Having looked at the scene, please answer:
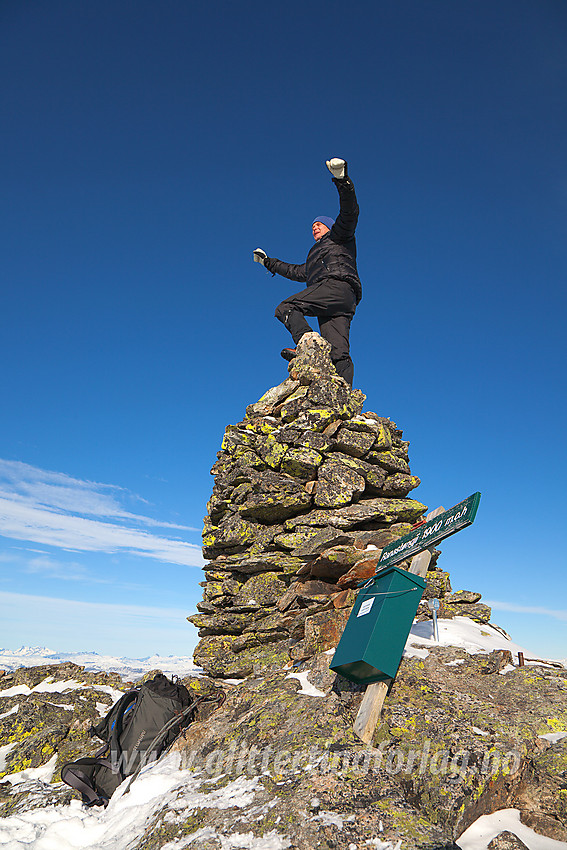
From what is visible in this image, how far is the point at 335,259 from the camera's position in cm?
1442

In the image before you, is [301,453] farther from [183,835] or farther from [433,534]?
[183,835]

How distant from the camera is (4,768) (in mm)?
8141

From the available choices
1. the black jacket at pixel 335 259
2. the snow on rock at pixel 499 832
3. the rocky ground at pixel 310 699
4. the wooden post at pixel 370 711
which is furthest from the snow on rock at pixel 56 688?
the black jacket at pixel 335 259

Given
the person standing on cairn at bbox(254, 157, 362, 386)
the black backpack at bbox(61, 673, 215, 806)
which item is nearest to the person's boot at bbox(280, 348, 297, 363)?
the person standing on cairn at bbox(254, 157, 362, 386)

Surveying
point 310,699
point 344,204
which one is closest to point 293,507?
point 310,699

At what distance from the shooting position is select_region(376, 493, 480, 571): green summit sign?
586cm

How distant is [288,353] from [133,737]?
10.4 meters

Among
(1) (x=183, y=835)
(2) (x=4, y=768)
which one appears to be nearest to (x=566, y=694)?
(1) (x=183, y=835)

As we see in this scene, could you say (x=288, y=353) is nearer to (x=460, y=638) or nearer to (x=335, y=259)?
(x=335, y=259)

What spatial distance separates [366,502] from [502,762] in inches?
288

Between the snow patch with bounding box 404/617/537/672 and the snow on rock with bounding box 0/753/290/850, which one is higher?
the snow patch with bounding box 404/617/537/672

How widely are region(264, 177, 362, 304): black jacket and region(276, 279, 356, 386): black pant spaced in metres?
0.24

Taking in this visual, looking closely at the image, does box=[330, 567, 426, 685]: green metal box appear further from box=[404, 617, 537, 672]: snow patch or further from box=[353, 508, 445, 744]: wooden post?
box=[404, 617, 537, 672]: snow patch

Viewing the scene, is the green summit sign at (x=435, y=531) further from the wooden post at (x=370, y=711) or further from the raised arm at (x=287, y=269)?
the raised arm at (x=287, y=269)
